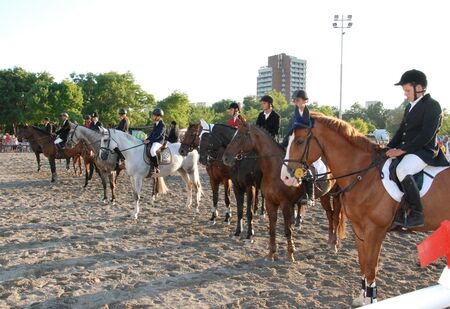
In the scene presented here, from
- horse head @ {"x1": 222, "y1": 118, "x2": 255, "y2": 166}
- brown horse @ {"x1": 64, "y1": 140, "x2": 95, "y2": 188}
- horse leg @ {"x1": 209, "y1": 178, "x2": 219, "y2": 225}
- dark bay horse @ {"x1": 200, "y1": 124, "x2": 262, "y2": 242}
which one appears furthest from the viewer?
brown horse @ {"x1": 64, "y1": 140, "x2": 95, "y2": 188}

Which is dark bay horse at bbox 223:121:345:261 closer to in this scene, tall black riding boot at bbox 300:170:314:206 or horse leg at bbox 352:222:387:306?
tall black riding boot at bbox 300:170:314:206

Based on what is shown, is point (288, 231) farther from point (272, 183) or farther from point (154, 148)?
point (154, 148)

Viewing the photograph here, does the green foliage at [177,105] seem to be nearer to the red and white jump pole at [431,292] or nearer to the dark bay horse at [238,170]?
the dark bay horse at [238,170]

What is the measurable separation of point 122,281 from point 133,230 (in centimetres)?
320

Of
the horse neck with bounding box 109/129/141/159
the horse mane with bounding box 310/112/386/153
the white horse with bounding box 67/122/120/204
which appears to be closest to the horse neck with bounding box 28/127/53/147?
the white horse with bounding box 67/122/120/204

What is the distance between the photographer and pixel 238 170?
27.9 ft

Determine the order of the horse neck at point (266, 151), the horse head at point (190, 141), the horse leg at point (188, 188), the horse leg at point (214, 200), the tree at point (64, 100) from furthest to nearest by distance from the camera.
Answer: the tree at point (64, 100)
the horse leg at point (188, 188)
the horse head at point (190, 141)
the horse leg at point (214, 200)
the horse neck at point (266, 151)

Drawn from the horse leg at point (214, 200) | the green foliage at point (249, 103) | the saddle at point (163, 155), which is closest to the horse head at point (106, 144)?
the saddle at point (163, 155)

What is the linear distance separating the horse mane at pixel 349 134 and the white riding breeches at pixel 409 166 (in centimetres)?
49

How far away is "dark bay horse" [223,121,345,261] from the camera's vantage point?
7059 millimetres

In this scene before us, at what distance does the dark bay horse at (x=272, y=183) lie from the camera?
7059mm

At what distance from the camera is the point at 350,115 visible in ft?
382

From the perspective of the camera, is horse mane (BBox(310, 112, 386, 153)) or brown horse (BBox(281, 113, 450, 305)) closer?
brown horse (BBox(281, 113, 450, 305))

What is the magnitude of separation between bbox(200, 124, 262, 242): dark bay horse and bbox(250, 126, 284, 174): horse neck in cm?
86
